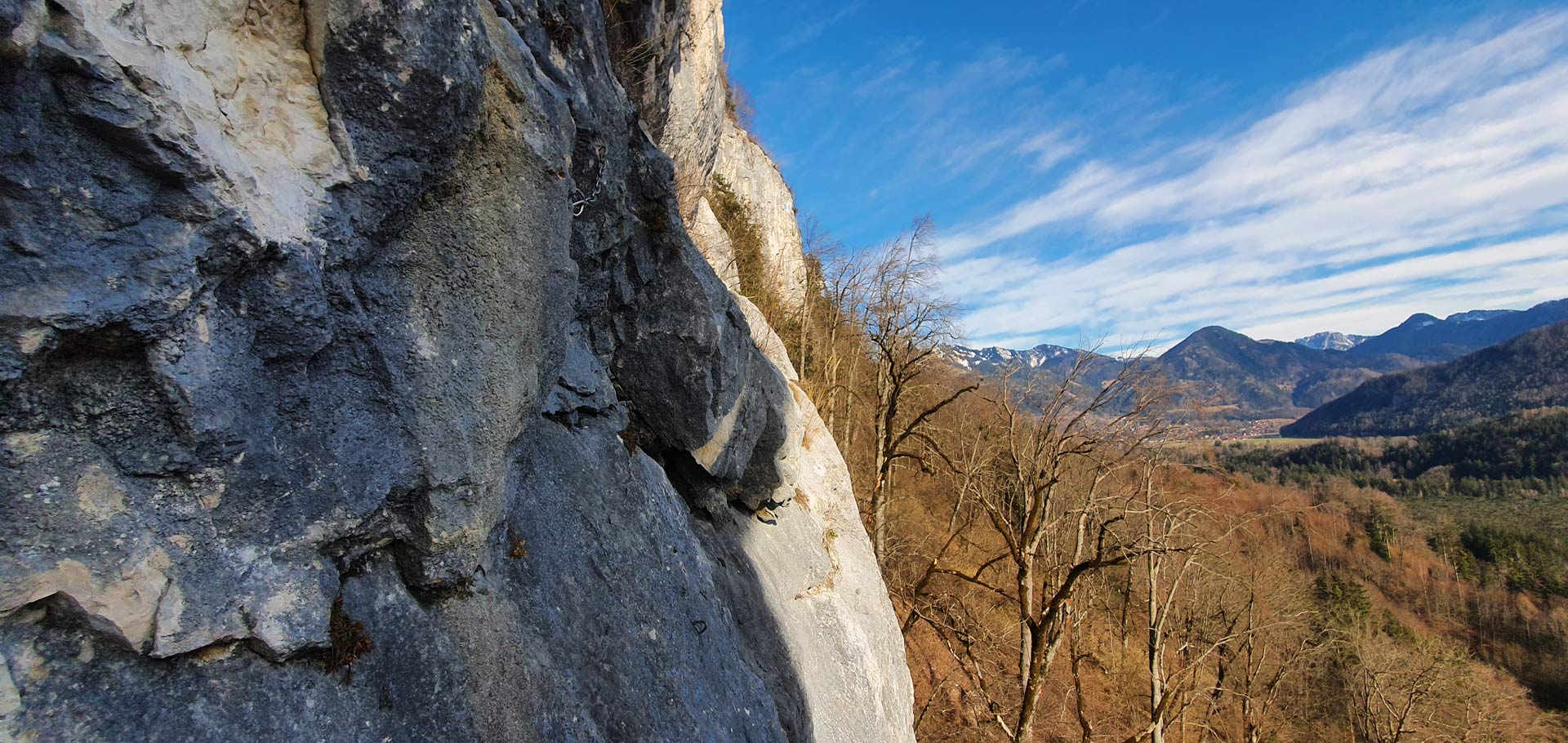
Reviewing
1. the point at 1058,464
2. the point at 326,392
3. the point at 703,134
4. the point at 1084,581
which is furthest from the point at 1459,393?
the point at 326,392

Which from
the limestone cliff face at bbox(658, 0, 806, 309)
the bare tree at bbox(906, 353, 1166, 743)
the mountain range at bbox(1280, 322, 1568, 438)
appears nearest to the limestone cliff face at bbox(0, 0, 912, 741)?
the limestone cliff face at bbox(658, 0, 806, 309)

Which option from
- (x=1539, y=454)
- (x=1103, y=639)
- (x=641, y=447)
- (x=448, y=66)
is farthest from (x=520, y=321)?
(x=1539, y=454)

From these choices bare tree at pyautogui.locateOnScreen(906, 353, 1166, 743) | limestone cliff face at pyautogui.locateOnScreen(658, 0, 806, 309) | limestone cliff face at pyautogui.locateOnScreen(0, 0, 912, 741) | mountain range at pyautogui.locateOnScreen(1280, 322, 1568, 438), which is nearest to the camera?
limestone cliff face at pyautogui.locateOnScreen(0, 0, 912, 741)

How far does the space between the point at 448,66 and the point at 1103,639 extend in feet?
82.5

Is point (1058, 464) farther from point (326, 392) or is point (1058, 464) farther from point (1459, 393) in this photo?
point (1459, 393)

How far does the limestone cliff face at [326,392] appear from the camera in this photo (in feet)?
6.68

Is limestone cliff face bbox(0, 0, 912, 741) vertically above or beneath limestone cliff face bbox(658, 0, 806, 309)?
beneath

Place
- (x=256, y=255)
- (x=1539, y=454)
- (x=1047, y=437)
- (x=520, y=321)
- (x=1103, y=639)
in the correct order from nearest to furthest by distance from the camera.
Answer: (x=256, y=255), (x=520, y=321), (x=1047, y=437), (x=1103, y=639), (x=1539, y=454)

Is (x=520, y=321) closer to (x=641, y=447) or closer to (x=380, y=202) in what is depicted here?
(x=380, y=202)

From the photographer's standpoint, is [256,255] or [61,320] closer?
[61,320]

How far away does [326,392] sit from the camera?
112 inches

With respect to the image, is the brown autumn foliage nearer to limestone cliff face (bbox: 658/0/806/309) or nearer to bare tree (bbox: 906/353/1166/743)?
bare tree (bbox: 906/353/1166/743)

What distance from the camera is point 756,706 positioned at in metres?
5.20

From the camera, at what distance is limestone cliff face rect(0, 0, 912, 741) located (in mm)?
2035
